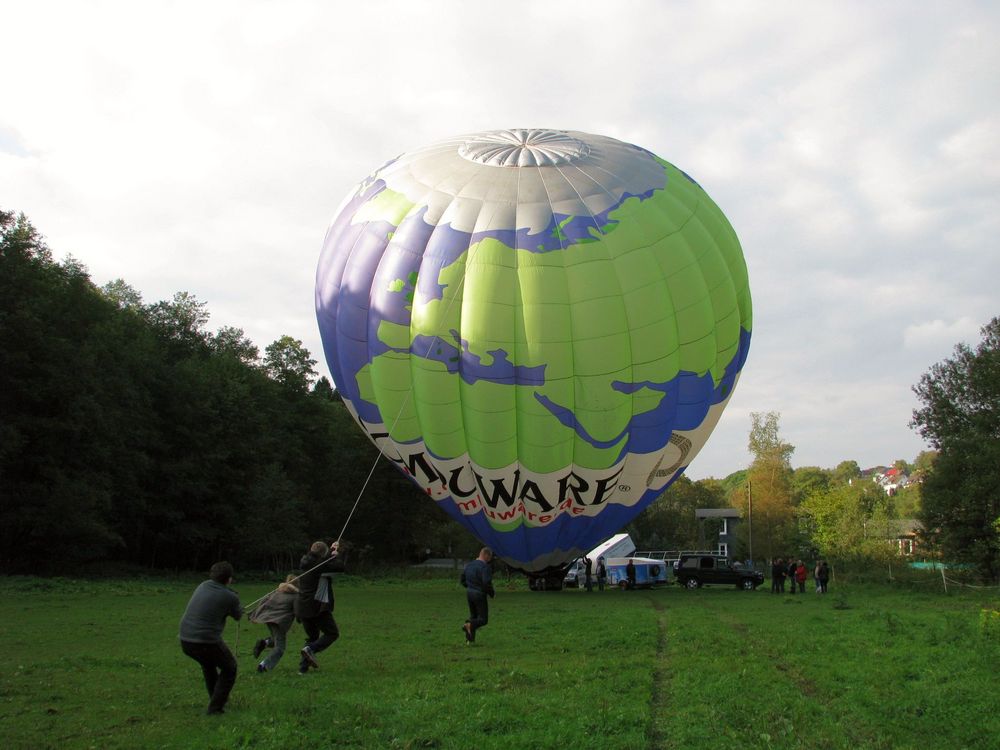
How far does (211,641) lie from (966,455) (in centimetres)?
3693

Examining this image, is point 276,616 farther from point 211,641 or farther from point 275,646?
point 211,641

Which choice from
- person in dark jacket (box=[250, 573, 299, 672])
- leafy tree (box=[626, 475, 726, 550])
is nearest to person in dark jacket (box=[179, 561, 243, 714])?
person in dark jacket (box=[250, 573, 299, 672])

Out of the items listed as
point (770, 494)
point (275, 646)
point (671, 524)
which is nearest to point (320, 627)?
point (275, 646)

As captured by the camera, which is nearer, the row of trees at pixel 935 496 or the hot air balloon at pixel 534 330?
the hot air balloon at pixel 534 330

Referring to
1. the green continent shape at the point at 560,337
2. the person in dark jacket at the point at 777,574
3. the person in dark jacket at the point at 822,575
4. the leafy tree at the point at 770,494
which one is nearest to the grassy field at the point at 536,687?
the green continent shape at the point at 560,337

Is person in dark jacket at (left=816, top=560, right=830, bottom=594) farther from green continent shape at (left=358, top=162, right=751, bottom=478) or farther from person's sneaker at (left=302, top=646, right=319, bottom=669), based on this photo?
person's sneaker at (left=302, top=646, right=319, bottom=669)

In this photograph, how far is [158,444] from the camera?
132 feet

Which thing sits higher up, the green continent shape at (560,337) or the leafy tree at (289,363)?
the leafy tree at (289,363)

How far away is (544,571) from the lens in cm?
2139

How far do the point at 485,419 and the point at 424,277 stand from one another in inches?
123

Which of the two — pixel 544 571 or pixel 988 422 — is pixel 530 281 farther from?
pixel 988 422

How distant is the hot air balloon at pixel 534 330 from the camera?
58.2 feet

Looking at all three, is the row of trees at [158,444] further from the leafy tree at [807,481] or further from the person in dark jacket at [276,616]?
the leafy tree at [807,481]

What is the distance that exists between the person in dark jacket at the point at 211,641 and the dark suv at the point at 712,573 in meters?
27.5
